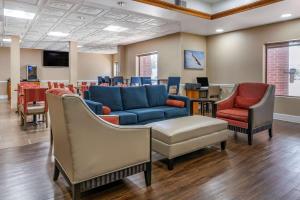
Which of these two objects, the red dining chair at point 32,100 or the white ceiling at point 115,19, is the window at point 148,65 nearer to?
the white ceiling at point 115,19

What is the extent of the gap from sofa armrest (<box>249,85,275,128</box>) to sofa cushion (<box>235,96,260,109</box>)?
0.21 m

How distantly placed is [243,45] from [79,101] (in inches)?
249

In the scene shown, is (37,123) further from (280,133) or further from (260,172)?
(280,133)

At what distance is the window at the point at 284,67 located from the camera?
5750 millimetres

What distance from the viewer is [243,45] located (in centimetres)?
679

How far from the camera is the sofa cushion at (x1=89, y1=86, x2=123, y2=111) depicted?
13.0ft

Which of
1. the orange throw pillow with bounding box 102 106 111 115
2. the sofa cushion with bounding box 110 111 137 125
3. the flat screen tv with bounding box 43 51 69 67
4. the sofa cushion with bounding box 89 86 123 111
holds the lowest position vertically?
the sofa cushion with bounding box 110 111 137 125

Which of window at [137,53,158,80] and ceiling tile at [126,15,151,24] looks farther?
window at [137,53,158,80]

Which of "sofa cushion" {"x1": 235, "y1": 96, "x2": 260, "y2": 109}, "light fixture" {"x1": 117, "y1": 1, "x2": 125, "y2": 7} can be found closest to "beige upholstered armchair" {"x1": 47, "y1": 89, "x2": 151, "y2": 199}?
"sofa cushion" {"x1": 235, "y1": 96, "x2": 260, "y2": 109}

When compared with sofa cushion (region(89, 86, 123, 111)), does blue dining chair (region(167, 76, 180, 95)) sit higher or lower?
higher

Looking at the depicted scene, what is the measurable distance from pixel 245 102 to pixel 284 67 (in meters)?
2.63

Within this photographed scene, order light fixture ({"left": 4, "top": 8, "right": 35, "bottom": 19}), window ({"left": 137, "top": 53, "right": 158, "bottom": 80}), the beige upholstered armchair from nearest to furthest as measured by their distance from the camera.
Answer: the beige upholstered armchair
light fixture ({"left": 4, "top": 8, "right": 35, "bottom": 19})
window ({"left": 137, "top": 53, "right": 158, "bottom": 80})

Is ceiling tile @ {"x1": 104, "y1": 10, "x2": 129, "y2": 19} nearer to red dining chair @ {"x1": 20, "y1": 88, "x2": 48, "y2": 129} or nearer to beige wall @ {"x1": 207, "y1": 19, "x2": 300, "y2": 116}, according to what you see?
red dining chair @ {"x1": 20, "y1": 88, "x2": 48, "y2": 129}

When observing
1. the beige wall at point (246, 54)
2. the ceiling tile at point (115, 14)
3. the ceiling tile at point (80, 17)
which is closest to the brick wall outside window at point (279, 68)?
the beige wall at point (246, 54)
